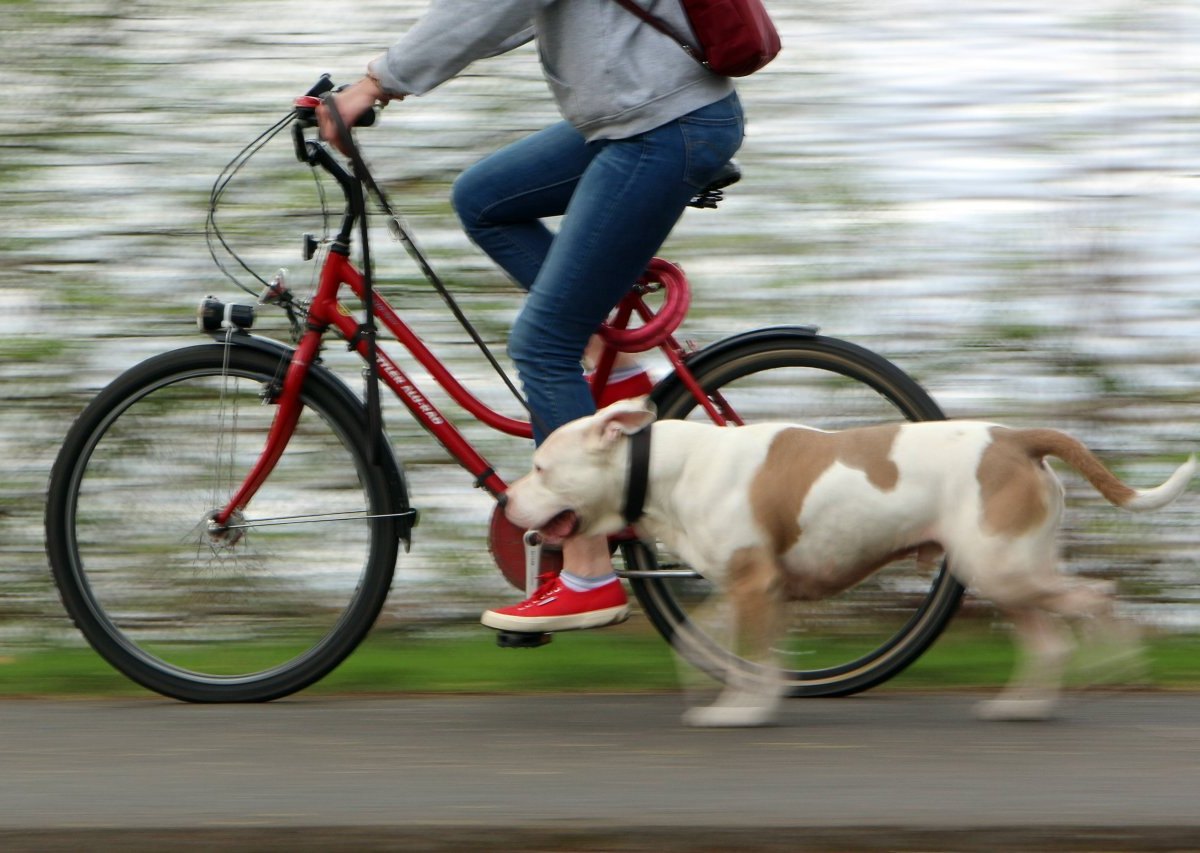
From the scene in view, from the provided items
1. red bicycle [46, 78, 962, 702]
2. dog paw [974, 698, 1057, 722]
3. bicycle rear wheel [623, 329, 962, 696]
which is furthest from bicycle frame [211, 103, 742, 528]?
dog paw [974, 698, 1057, 722]

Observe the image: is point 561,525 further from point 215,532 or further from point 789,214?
point 789,214

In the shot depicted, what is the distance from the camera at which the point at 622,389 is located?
174 inches

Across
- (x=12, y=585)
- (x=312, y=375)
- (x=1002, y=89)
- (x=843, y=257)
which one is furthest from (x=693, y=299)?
(x=12, y=585)

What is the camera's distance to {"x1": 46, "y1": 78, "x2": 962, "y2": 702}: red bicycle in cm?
435

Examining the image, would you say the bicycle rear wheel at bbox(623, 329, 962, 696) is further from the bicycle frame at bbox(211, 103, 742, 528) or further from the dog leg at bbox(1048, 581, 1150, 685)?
the dog leg at bbox(1048, 581, 1150, 685)

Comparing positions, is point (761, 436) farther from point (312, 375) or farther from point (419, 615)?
point (419, 615)

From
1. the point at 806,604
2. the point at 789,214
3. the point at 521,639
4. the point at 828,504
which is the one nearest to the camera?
the point at 828,504

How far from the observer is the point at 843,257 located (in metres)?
5.58

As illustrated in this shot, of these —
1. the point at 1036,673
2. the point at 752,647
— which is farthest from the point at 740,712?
the point at 1036,673

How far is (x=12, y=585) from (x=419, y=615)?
1.36 m

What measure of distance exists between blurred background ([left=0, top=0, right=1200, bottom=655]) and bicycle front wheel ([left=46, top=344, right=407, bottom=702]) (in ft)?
2.70

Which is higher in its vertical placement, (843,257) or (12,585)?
(843,257)

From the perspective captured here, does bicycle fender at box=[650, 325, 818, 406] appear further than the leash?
Yes

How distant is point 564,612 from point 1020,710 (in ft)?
3.78
